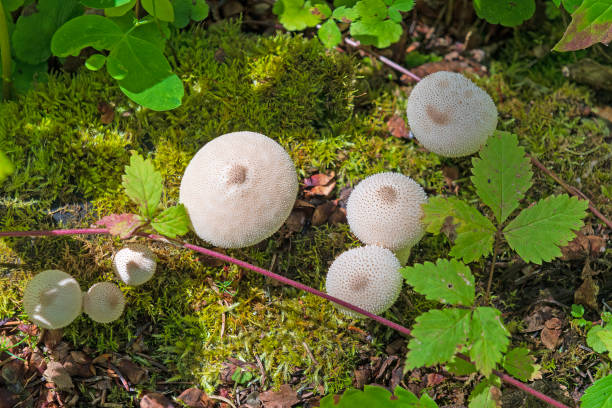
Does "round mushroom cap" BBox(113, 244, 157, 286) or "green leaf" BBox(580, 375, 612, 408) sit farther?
"round mushroom cap" BBox(113, 244, 157, 286)

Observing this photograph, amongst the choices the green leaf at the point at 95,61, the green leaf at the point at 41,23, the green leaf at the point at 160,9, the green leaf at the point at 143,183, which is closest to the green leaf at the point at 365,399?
the green leaf at the point at 143,183

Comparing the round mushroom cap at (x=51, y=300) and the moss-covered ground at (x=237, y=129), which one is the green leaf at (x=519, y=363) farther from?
the round mushroom cap at (x=51, y=300)

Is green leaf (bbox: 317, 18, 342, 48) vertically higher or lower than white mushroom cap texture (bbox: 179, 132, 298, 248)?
higher


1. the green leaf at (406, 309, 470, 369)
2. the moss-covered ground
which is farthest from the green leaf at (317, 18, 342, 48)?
the green leaf at (406, 309, 470, 369)

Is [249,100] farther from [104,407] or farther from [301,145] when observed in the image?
[104,407]

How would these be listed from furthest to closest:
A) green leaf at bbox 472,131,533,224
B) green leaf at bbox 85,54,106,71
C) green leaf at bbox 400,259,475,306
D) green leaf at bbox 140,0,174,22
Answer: green leaf at bbox 140,0,174,22, green leaf at bbox 85,54,106,71, green leaf at bbox 472,131,533,224, green leaf at bbox 400,259,475,306

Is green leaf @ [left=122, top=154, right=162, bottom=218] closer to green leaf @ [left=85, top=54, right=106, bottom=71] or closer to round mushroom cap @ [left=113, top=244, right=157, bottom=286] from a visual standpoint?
round mushroom cap @ [left=113, top=244, right=157, bottom=286]

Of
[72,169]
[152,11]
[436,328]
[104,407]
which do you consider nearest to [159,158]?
[72,169]

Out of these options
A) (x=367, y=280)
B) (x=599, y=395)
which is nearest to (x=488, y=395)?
(x=599, y=395)
